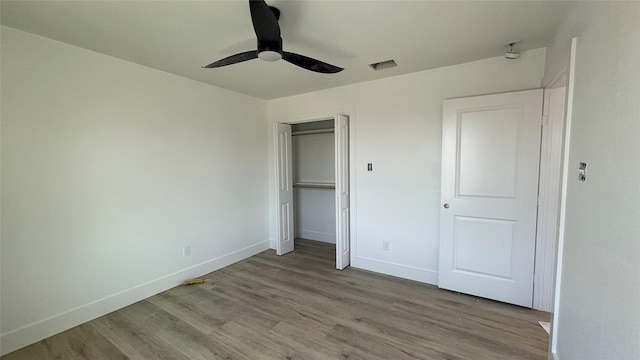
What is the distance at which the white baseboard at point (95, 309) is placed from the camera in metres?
2.06

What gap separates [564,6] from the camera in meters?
1.75

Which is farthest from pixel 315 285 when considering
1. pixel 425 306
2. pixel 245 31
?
pixel 245 31

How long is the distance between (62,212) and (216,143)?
1684mm

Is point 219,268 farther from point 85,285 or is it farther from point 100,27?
point 100,27

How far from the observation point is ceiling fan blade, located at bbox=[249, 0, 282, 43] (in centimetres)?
141

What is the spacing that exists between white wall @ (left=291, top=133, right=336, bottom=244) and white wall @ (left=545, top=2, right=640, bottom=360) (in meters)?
3.38

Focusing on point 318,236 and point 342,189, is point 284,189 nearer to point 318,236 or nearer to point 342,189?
point 342,189

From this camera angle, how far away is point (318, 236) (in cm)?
489

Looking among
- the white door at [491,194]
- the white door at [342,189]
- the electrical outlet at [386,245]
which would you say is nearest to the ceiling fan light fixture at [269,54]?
the white door at [342,189]

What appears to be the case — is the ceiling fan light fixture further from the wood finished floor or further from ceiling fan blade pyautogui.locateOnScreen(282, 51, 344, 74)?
the wood finished floor

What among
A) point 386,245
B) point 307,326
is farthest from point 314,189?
point 307,326

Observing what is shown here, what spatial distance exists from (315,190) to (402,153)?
2.10 m

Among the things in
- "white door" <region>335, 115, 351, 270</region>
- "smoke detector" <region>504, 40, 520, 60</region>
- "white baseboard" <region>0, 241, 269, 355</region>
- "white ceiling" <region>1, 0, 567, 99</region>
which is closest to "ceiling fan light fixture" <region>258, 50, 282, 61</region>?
"white ceiling" <region>1, 0, 567, 99</region>

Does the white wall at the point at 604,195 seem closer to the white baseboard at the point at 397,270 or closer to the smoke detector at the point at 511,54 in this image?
the smoke detector at the point at 511,54
